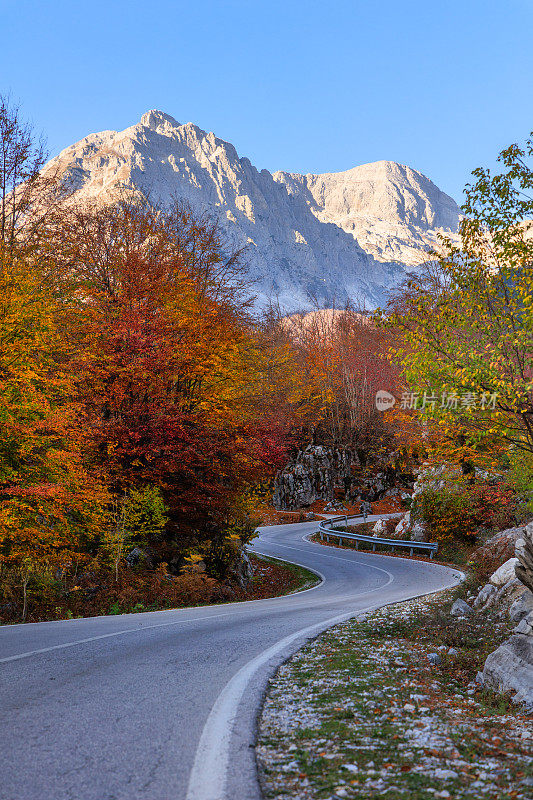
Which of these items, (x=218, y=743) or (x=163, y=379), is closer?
(x=218, y=743)

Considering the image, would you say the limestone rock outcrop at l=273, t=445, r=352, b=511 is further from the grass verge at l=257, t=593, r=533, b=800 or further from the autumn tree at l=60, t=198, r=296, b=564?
the grass verge at l=257, t=593, r=533, b=800

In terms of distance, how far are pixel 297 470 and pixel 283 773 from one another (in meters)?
45.4

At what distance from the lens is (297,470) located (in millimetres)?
48562

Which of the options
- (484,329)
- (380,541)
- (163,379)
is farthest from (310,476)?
(484,329)

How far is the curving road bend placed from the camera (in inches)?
131

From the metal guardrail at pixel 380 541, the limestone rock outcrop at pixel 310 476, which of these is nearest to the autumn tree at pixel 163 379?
the metal guardrail at pixel 380 541

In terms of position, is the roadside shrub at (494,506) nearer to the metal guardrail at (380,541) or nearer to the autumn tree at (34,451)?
the metal guardrail at (380,541)

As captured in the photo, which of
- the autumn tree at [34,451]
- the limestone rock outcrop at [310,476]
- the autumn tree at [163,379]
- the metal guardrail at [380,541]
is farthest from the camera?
the limestone rock outcrop at [310,476]

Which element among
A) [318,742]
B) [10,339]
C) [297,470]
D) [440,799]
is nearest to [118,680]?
[318,742]

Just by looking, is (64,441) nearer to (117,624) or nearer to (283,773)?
(117,624)

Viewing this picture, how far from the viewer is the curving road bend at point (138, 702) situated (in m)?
3.32

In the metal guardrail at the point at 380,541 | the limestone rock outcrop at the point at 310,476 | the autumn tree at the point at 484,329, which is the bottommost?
the metal guardrail at the point at 380,541

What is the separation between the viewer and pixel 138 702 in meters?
4.92

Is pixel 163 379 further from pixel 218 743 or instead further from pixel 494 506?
pixel 494 506
